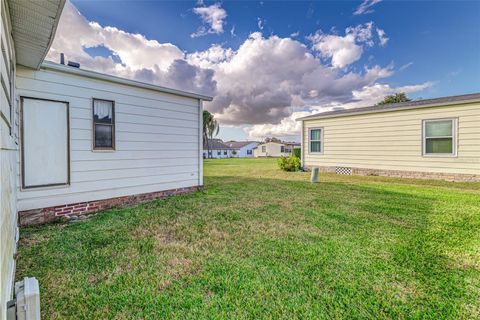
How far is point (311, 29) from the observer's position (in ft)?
33.6

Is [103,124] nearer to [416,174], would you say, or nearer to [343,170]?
[343,170]

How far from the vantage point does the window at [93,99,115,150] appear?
5.04 meters

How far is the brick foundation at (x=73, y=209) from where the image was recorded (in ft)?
13.5

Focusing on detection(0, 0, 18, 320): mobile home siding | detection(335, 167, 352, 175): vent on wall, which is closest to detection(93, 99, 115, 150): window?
detection(0, 0, 18, 320): mobile home siding

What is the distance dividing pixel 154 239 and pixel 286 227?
2.15 m

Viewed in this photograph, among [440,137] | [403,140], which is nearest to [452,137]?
[440,137]

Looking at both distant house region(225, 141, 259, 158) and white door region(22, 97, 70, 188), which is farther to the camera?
distant house region(225, 141, 259, 158)

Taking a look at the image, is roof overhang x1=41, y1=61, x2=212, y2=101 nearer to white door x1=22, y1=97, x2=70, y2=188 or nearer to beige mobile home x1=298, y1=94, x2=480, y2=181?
white door x1=22, y1=97, x2=70, y2=188

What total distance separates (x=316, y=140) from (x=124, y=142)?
9.58 m

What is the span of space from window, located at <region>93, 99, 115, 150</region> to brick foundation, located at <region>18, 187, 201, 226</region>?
4.09ft

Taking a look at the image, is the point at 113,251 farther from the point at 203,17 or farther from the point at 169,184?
the point at 203,17

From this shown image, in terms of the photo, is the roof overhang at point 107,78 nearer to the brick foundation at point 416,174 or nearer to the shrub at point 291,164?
the shrub at point 291,164

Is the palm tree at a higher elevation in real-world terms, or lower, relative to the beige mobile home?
higher

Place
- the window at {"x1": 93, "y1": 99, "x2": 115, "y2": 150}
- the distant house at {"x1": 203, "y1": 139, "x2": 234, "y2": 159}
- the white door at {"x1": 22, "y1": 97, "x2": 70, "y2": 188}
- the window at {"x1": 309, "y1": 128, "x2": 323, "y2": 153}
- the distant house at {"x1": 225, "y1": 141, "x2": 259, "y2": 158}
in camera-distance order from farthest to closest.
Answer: the distant house at {"x1": 225, "y1": 141, "x2": 259, "y2": 158} < the distant house at {"x1": 203, "y1": 139, "x2": 234, "y2": 159} < the window at {"x1": 309, "y1": 128, "x2": 323, "y2": 153} < the window at {"x1": 93, "y1": 99, "x2": 115, "y2": 150} < the white door at {"x1": 22, "y1": 97, "x2": 70, "y2": 188}
